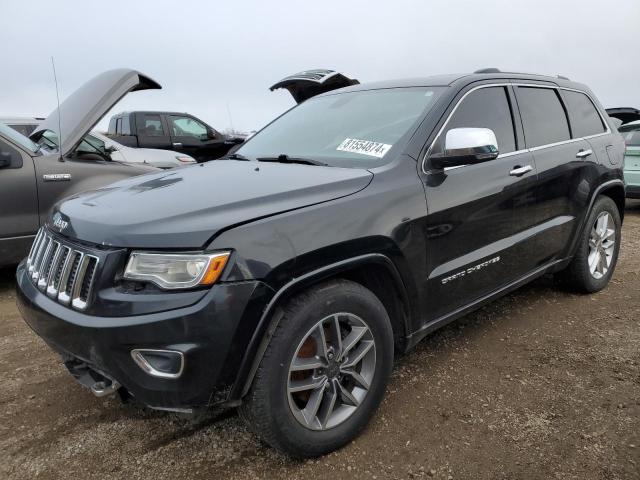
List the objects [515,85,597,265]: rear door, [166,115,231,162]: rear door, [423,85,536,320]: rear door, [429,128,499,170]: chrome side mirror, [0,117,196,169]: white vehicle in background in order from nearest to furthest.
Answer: [429,128,499,170]: chrome side mirror → [423,85,536,320]: rear door → [515,85,597,265]: rear door → [0,117,196,169]: white vehicle in background → [166,115,231,162]: rear door

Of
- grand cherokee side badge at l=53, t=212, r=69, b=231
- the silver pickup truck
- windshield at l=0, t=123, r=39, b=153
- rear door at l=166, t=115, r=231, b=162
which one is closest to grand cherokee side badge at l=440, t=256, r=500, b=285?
grand cherokee side badge at l=53, t=212, r=69, b=231

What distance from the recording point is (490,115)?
3178mm

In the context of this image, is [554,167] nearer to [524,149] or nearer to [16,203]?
[524,149]

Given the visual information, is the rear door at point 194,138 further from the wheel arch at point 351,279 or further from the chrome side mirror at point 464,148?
the wheel arch at point 351,279

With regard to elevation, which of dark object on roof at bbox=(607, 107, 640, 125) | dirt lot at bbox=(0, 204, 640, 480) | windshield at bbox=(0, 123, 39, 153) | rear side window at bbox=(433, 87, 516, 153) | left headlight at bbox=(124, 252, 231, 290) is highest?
rear side window at bbox=(433, 87, 516, 153)

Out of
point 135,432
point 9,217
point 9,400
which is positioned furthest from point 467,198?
point 9,217

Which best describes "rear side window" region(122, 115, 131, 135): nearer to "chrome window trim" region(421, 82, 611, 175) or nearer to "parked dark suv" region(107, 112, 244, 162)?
"parked dark suv" region(107, 112, 244, 162)

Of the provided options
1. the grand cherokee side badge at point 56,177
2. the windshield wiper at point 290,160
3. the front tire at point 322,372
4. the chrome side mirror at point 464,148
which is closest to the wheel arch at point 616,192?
the chrome side mirror at point 464,148

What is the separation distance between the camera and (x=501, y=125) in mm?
3238

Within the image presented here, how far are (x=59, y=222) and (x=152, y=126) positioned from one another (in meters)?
9.37

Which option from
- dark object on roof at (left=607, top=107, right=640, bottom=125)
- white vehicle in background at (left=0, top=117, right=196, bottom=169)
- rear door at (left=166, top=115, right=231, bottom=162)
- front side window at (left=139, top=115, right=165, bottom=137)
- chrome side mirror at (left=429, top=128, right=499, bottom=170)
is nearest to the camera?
chrome side mirror at (left=429, top=128, right=499, bottom=170)

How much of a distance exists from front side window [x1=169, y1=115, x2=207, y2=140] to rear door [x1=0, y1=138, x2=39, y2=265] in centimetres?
683

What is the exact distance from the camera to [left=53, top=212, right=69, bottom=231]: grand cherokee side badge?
2238mm

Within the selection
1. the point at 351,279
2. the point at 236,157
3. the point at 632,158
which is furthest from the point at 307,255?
the point at 632,158
